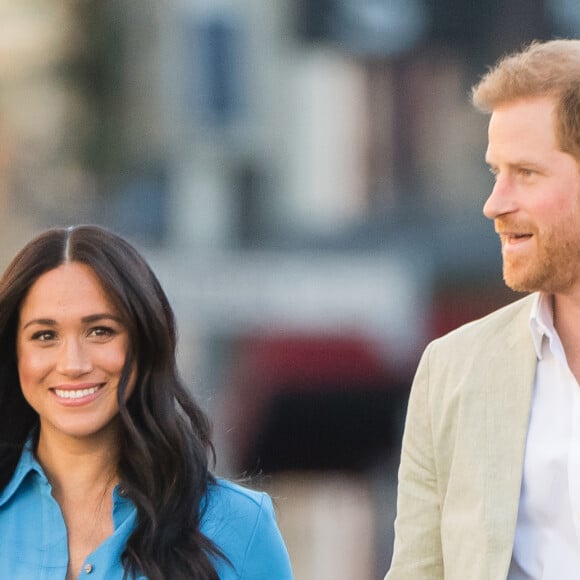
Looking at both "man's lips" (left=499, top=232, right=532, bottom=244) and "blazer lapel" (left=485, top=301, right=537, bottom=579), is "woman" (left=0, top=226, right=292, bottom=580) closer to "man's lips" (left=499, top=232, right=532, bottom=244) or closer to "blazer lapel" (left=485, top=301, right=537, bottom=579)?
"blazer lapel" (left=485, top=301, right=537, bottom=579)

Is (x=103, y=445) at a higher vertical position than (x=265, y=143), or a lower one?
lower

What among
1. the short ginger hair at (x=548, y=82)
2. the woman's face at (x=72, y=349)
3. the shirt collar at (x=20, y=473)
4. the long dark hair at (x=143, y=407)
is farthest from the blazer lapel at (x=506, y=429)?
the shirt collar at (x=20, y=473)

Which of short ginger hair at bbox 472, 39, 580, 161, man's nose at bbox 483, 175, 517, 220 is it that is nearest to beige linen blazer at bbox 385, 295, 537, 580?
man's nose at bbox 483, 175, 517, 220

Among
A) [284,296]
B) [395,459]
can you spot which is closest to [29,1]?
[284,296]

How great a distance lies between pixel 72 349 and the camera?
3715 mm

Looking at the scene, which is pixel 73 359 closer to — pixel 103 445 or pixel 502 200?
pixel 103 445

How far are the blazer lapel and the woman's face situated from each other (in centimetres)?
84

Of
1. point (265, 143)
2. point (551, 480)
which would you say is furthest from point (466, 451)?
point (265, 143)

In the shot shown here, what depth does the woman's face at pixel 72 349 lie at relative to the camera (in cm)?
373

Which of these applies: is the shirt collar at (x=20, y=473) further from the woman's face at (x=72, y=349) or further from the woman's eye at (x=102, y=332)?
the woman's eye at (x=102, y=332)

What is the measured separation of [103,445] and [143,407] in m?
0.13

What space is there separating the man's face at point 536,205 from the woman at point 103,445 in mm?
795

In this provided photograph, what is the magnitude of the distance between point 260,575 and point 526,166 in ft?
3.63

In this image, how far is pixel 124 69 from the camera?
1289 cm
